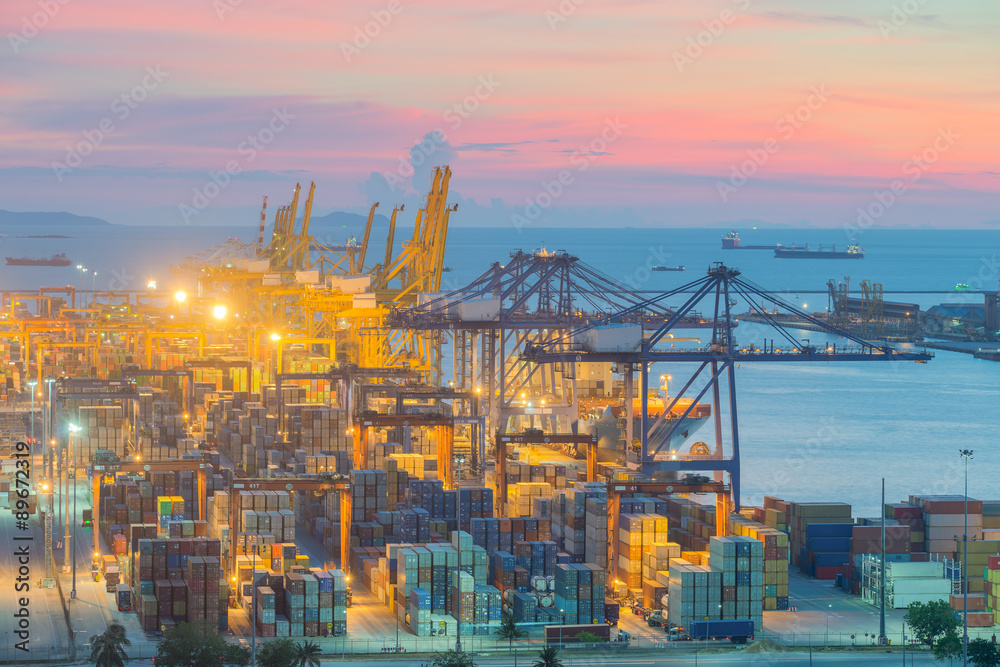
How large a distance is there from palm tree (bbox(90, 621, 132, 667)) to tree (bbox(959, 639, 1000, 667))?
675 inches

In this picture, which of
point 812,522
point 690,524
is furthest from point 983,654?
point 690,524

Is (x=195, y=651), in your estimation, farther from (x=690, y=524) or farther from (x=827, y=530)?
(x=827, y=530)

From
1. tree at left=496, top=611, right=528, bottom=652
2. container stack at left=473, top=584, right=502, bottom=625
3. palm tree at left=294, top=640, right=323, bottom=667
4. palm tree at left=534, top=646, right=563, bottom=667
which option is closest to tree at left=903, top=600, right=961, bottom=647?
tree at left=496, top=611, right=528, bottom=652

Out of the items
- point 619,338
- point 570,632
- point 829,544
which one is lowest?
point 570,632

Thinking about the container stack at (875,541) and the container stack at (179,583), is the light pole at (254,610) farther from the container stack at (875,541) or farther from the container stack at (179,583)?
the container stack at (875,541)

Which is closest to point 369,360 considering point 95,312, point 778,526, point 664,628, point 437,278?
point 437,278

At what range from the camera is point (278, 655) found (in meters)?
29.2

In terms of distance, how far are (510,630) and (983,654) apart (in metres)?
10.1

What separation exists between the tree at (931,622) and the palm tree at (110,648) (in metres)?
17.4

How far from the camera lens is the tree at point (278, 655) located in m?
29.0

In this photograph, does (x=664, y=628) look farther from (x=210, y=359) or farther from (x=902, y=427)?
(x=902, y=427)

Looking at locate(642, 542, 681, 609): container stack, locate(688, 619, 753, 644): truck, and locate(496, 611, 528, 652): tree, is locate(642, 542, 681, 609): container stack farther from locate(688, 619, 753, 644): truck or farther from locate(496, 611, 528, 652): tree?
locate(496, 611, 528, 652): tree

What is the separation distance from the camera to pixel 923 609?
3375cm

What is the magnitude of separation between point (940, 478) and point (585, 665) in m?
41.4
